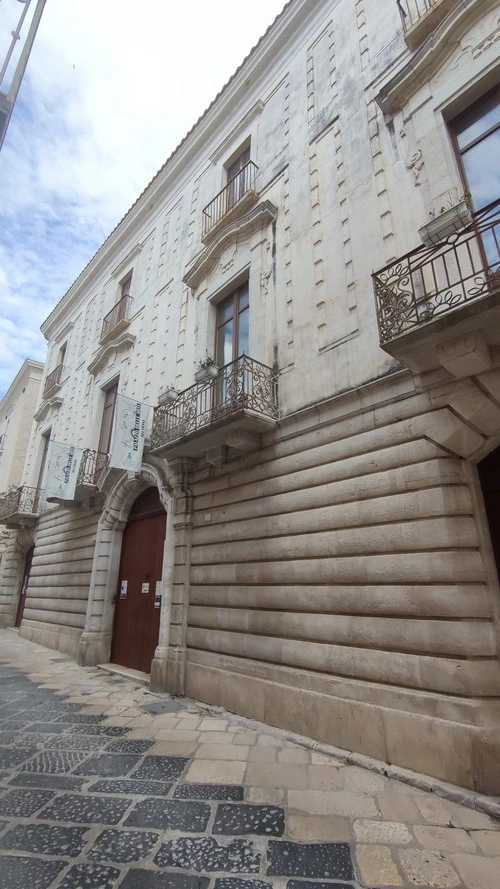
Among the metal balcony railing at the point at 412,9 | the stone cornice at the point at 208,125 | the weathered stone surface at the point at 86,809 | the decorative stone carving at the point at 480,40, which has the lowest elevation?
the weathered stone surface at the point at 86,809

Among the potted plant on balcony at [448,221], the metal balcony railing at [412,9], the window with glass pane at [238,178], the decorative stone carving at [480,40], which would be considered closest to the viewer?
the potted plant on balcony at [448,221]

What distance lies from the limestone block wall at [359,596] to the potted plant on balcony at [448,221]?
5.38 ft

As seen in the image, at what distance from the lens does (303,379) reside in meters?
6.06

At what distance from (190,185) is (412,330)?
32.1 ft

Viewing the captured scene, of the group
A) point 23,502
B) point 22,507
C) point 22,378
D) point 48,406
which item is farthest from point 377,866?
point 22,378

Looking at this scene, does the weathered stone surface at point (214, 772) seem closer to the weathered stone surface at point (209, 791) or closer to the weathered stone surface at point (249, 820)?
the weathered stone surface at point (209, 791)

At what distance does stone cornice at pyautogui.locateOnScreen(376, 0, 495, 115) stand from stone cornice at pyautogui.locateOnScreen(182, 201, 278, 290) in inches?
92.8

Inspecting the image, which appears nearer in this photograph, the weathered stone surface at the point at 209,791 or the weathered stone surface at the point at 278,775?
the weathered stone surface at the point at 209,791

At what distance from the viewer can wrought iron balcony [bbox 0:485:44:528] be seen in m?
15.1

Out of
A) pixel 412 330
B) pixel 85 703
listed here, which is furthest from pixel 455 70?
pixel 85 703

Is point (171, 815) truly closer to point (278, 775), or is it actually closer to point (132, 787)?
point (132, 787)

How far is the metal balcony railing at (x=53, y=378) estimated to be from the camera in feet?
55.2

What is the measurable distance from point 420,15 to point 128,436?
8155 millimetres

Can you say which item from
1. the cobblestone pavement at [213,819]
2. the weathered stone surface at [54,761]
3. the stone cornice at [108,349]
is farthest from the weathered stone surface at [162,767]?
the stone cornice at [108,349]
